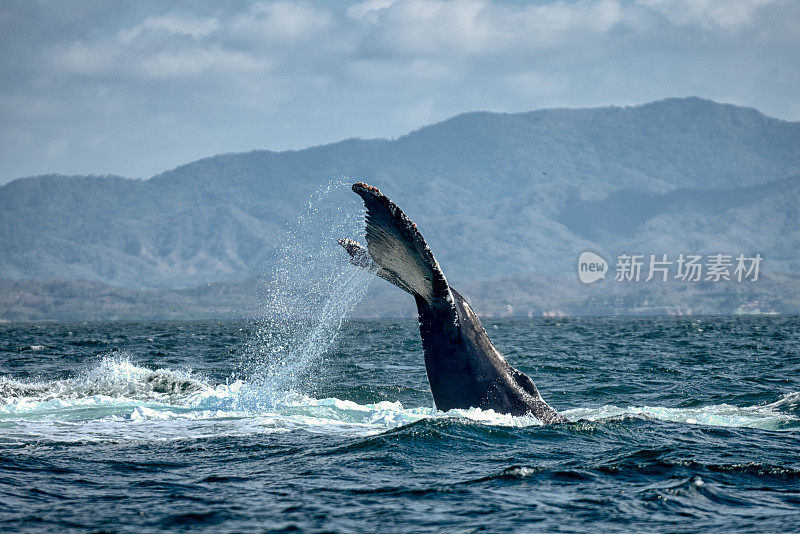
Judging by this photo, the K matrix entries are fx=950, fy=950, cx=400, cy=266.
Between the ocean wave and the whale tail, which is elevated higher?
the whale tail

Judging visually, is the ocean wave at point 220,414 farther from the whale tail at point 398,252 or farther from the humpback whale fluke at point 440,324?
the whale tail at point 398,252

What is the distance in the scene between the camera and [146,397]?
13.6m

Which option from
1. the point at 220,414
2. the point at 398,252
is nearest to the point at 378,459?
the point at 398,252

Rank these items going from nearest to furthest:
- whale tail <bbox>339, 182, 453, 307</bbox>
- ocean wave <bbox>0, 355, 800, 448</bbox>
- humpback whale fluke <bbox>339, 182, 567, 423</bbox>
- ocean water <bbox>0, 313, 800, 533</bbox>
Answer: ocean water <bbox>0, 313, 800, 533</bbox>, whale tail <bbox>339, 182, 453, 307</bbox>, humpback whale fluke <bbox>339, 182, 567, 423</bbox>, ocean wave <bbox>0, 355, 800, 448</bbox>

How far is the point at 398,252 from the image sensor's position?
27.7 feet

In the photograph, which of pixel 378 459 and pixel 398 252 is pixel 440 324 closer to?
pixel 398 252

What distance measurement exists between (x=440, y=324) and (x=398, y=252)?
0.99 metres

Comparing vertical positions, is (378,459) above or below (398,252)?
below

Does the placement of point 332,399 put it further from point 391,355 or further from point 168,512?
point 391,355

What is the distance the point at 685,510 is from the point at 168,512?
3.70 m

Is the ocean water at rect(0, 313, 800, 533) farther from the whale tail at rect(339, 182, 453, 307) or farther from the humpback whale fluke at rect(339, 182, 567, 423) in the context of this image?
the whale tail at rect(339, 182, 453, 307)

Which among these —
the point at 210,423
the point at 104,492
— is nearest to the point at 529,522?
the point at 104,492

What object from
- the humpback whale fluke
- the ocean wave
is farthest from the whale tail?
the ocean wave

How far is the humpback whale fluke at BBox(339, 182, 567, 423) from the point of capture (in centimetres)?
825
